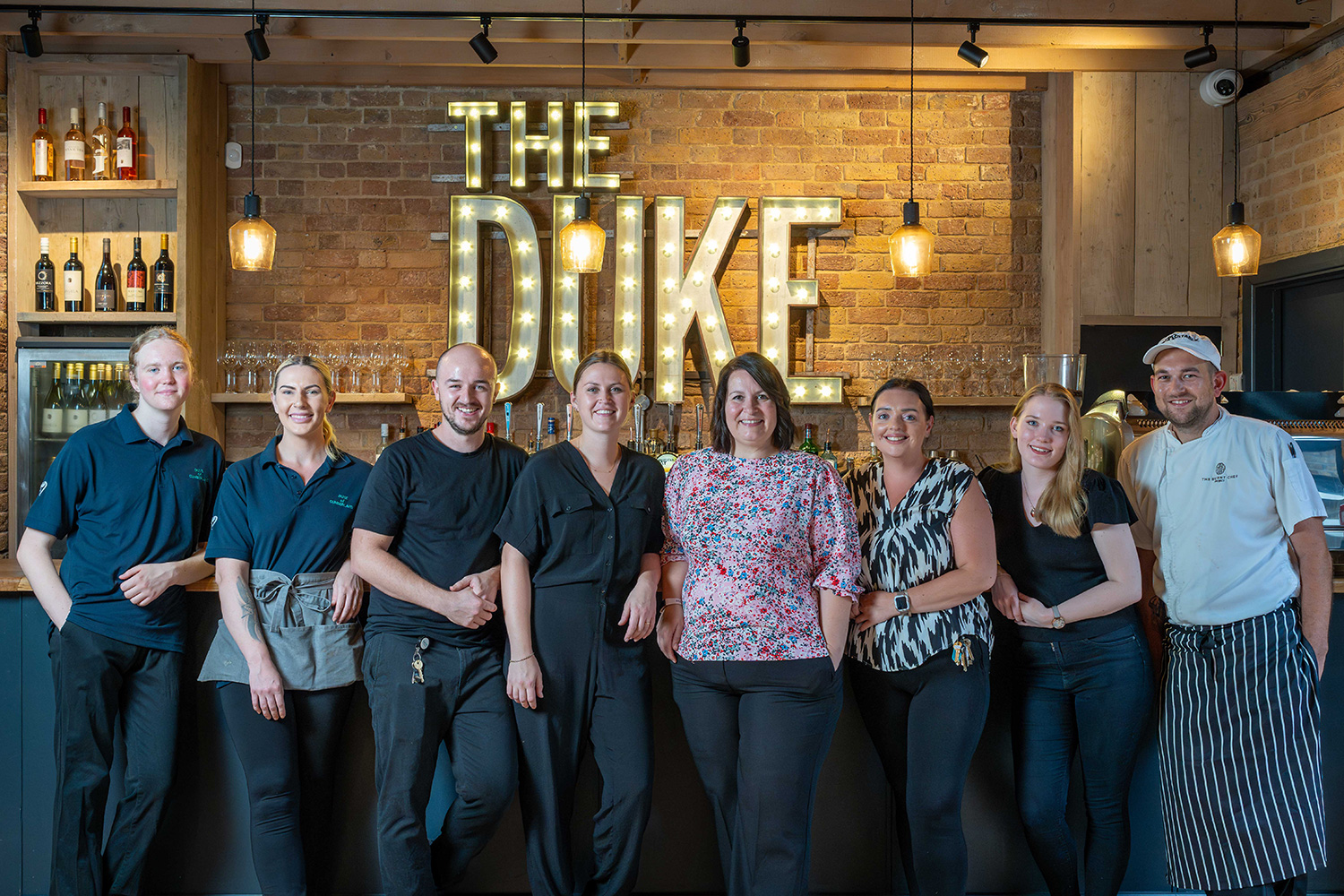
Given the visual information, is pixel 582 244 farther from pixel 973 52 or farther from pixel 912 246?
pixel 973 52

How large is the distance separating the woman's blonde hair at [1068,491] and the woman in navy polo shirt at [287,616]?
1690 millimetres

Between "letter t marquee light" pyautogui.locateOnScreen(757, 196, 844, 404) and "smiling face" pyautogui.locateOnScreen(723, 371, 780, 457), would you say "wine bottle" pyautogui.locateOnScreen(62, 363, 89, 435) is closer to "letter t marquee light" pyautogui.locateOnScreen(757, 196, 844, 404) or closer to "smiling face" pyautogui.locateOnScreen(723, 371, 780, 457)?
"letter t marquee light" pyautogui.locateOnScreen(757, 196, 844, 404)

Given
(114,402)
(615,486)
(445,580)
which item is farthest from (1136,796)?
(114,402)

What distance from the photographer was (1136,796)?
267 cm

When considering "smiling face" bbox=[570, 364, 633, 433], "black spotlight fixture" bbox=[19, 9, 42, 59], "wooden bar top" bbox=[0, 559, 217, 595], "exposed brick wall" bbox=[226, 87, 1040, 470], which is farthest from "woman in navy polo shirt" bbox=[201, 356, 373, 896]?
"black spotlight fixture" bbox=[19, 9, 42, 59]

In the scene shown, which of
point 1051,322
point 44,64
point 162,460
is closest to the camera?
point 162,460

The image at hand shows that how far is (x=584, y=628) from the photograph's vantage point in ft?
7.29

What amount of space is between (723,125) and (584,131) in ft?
2.61

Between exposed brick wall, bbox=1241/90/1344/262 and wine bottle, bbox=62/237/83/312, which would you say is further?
wine bottle, bbox=62/237/83/312

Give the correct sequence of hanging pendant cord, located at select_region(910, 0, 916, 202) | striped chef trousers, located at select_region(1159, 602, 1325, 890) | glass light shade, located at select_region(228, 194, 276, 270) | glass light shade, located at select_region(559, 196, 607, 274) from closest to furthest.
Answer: striped chef trousers, located at select_region(1159, 602, 1325, 890), glass light shade, located at select_region(228, 194, 276, 270), glass light shade, located at select_region(559, 196, 607, 274), hanging pendant cord, located at select_region(910, 0, 916, 202)

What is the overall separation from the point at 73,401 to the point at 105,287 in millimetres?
587

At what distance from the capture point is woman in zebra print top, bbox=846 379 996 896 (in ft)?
7.30

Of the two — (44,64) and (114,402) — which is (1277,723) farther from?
(44,64)

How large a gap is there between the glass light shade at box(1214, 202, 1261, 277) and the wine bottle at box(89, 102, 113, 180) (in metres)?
5.19
